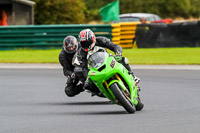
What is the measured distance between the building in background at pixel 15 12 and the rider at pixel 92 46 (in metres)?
26.6

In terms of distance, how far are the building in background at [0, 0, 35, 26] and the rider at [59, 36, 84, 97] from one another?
25565 millimetres

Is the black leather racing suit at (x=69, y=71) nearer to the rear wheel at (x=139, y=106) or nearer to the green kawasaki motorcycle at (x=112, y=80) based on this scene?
the rear wheel at (x=139, y=106)

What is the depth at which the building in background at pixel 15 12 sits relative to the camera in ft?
119

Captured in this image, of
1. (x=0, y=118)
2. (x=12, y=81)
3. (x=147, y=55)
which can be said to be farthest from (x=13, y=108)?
(x=147, y=55)

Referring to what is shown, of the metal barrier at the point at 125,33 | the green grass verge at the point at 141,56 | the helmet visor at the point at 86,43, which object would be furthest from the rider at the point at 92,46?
the metal barrier at the point at 125,33

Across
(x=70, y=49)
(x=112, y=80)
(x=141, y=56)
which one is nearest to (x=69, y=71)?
(x=70, y=49)

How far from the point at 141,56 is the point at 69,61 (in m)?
10.0

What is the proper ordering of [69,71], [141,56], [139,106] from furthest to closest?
1. [141,56]
2. [69,71]
3. [139,106]

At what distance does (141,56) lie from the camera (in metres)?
20.7

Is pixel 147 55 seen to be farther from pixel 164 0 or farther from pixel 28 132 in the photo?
pixel 164 0

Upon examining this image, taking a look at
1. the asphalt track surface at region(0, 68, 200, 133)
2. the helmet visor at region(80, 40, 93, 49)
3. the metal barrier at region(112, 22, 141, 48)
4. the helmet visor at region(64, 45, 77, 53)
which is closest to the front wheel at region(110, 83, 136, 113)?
the asphalt track surface at region(0, 68, 200, 133)

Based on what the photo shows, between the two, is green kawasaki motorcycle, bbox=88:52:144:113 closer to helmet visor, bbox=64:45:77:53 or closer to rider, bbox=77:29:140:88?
rider, bbox=77:29:140:88

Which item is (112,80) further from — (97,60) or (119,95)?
(97,60)

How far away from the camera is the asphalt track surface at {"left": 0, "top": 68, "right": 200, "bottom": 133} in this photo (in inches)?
295
